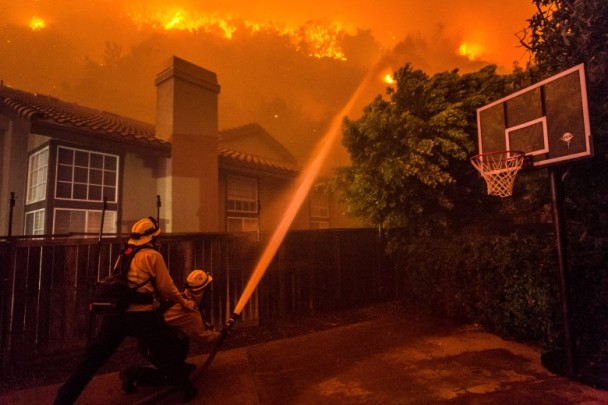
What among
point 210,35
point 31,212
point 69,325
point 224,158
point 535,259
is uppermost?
point 210,35

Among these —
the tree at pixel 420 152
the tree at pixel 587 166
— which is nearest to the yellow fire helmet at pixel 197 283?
the tree at pixel 420 152

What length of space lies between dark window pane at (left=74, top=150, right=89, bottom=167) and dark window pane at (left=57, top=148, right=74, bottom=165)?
115mm

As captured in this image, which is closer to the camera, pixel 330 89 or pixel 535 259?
pixel 535 259

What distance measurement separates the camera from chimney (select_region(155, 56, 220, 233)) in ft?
32.8

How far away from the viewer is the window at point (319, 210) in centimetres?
1648

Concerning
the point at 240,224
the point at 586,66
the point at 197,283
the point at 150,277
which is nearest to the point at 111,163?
the point at 240,224

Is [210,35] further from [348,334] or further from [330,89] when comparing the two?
[348,334]

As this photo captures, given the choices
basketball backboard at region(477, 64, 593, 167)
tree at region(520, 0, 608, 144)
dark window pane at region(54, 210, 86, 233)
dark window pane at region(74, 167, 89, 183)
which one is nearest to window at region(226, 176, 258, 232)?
dark window pane at region(74, 167, 89, 183)

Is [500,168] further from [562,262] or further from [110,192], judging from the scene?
[110,192]

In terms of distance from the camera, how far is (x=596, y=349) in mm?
4625

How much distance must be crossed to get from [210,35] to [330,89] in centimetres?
1421

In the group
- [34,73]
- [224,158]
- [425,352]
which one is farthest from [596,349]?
[34,73]

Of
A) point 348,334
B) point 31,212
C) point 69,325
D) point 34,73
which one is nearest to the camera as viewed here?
point 69,325

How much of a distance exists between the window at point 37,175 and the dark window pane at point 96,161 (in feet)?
3.37
